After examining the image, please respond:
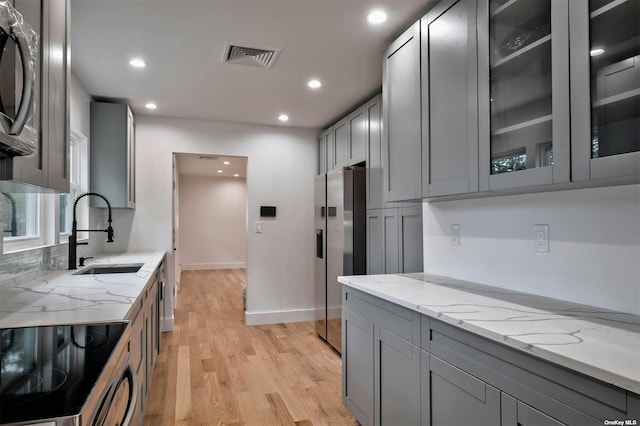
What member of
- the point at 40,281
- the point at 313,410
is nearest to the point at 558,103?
the point at 313,410

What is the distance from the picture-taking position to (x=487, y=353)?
126cm

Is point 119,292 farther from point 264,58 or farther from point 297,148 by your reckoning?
point 297,148

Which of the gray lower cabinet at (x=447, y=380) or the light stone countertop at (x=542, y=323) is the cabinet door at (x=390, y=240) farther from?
the light stone countertop at (x=542, y=323)

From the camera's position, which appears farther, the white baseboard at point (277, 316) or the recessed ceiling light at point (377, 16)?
the white baseboard at point (277, 316)

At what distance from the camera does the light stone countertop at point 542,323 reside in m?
0.93

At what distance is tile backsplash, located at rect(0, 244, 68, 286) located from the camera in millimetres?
1916

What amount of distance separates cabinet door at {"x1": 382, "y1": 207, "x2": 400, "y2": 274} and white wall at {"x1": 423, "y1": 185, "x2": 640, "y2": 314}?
31.6 inches

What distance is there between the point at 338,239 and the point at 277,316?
159cm

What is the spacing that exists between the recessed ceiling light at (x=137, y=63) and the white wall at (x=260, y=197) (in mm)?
1506

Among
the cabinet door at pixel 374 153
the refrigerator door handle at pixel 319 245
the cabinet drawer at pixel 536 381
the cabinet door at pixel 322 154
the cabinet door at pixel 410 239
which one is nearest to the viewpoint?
the cabinet drawer at pixel 536 381

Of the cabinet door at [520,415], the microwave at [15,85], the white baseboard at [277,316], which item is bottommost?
the white baseboard at [277,316]

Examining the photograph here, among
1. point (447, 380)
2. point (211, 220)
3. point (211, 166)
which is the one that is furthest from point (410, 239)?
point (211, 220)

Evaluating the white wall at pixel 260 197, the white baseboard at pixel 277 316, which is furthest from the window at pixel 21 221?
the white baseboard at pixel 277 316

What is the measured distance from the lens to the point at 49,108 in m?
1.45
